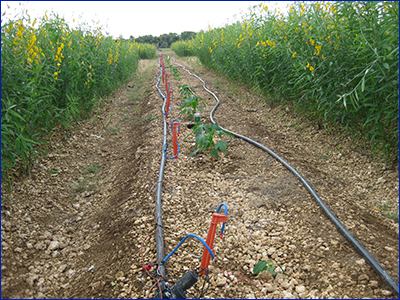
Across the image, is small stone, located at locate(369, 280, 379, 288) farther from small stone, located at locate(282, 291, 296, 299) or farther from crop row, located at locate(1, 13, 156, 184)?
crop row, located at locate(1, 13, 156, 184)

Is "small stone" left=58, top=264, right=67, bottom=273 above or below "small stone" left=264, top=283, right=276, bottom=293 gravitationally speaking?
below

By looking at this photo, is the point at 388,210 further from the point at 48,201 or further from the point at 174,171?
the point at 48,201

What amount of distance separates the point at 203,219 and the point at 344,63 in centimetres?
239

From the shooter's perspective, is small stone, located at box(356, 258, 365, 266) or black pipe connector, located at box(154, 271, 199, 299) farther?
small stone, located at box(356, 258, 365, 266)

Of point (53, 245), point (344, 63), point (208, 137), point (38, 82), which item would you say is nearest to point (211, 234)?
point (53, 245)

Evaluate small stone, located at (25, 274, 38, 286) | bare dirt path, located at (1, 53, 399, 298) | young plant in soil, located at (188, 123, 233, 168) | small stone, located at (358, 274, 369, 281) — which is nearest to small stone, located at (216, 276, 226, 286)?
bare dirt path, located at (1, 53, 399, 298)

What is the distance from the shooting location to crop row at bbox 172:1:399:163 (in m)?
2.68

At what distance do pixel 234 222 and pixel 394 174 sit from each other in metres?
1.74

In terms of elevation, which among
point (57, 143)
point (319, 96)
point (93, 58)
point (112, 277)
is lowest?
point (112, 277)

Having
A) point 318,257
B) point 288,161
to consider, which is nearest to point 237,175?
point 288,161

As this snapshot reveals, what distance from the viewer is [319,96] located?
3752mm

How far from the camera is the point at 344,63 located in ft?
10.5

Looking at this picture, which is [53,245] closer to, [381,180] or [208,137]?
[208,137]

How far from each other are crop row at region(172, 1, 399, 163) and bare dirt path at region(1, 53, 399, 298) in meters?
0.38
